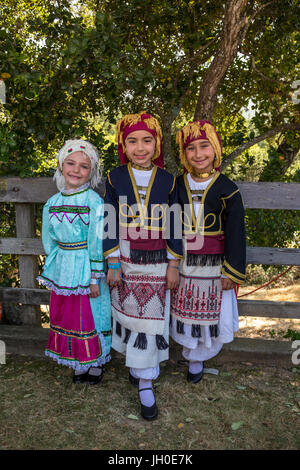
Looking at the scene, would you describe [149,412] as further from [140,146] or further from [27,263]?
[140,146]

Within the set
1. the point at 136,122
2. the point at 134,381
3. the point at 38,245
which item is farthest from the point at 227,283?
the point at 38,245

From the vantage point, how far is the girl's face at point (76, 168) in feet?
8.72

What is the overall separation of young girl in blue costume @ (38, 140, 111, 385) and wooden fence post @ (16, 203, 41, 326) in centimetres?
55

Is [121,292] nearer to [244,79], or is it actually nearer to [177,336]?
[177,336]

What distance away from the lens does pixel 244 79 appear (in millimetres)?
4969

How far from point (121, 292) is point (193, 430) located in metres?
1.02

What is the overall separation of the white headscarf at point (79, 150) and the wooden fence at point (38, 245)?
14.0 inches

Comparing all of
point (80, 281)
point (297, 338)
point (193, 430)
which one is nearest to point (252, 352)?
point (297, 338)

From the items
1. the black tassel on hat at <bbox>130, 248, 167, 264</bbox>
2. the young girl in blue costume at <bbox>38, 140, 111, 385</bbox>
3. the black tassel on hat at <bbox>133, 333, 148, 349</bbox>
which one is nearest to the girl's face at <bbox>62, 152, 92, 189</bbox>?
the young girl in blue costume at <bbox>38, 140, 111, 385</bbox>

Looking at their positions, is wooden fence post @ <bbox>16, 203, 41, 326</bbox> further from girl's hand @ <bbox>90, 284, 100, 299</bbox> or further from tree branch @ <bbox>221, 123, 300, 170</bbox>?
tree branch @ <bbox>221, 123, 300, 170</bbox>

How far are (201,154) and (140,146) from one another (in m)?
0.43

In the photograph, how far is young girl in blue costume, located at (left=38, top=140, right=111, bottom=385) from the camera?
2664mm

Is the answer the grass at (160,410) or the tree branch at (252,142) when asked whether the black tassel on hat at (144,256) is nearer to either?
the grass at (160,410)

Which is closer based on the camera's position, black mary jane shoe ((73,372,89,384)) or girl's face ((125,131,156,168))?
girl's face ((125,131,156,168))
